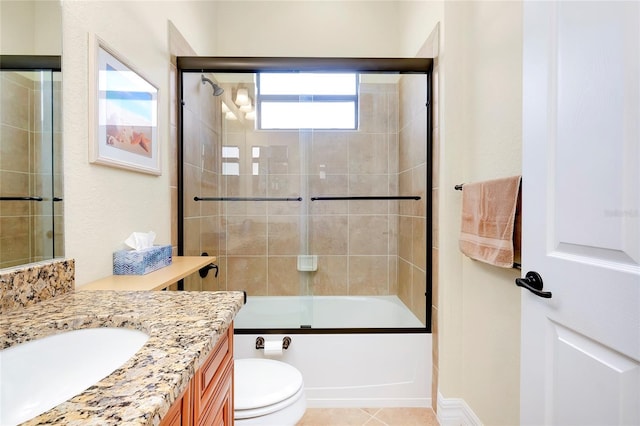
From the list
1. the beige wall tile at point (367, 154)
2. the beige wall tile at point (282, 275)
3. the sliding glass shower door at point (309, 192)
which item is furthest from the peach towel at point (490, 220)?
the beige wall tile at point (282, 275)

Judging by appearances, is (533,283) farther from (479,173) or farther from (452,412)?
(452,412)

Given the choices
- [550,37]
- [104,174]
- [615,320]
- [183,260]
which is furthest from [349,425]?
[550,37]

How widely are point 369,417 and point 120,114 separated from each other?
6.53 feet

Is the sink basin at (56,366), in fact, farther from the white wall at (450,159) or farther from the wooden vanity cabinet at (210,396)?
the white wall at (450,159)

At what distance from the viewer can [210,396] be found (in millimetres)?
703

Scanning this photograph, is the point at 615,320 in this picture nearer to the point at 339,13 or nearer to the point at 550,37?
the point at 550,37

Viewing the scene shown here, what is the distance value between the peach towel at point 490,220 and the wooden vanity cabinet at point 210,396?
104cm

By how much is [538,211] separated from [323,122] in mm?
1816

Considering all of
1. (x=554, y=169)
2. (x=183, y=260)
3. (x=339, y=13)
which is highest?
(x=339, y=13)

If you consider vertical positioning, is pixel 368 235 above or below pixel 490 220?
below

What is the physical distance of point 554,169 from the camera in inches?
32.3

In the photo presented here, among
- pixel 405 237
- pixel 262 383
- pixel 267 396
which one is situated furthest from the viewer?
pixel 405 237

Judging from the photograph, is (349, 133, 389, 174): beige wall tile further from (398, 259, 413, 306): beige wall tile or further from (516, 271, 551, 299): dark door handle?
(516, 271, 551, 299): dark door handle

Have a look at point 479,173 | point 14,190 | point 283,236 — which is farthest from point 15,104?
point 283,236
